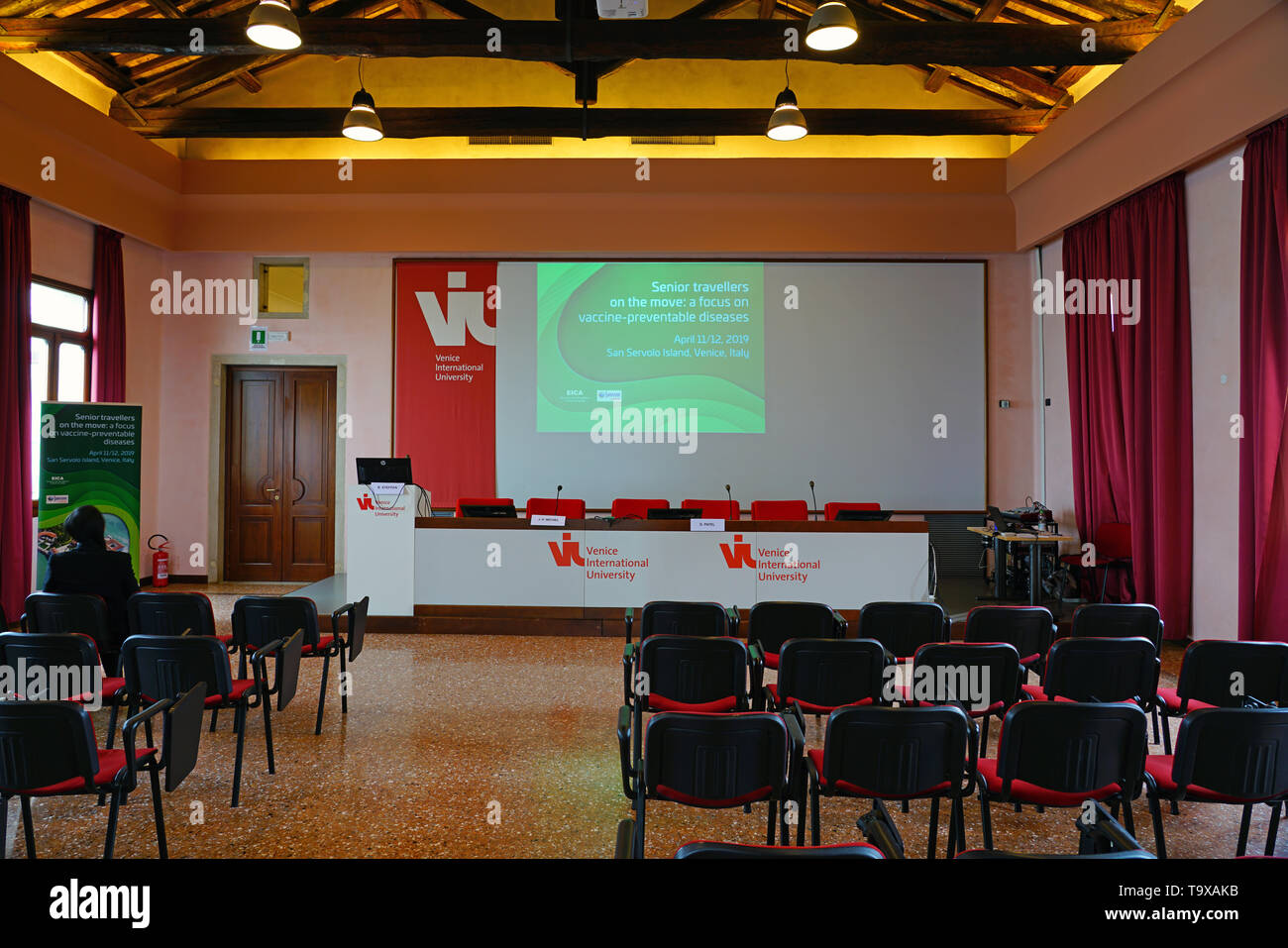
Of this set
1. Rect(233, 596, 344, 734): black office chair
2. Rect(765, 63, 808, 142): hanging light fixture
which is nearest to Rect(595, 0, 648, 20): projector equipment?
Rect(765, 63, 808, 142): hanging light fixture

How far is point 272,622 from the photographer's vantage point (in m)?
4.20

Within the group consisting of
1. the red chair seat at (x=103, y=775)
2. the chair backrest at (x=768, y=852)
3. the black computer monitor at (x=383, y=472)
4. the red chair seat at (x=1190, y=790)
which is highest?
the black computer monitor at (x=383, y=472)

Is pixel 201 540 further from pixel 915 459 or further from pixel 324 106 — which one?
pixel 915 459

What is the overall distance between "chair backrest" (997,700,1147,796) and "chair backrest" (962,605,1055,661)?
1382 mm

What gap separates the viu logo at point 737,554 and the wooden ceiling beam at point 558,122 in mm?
4876

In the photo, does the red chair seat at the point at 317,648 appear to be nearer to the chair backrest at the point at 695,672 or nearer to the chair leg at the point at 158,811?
the chair leg at the point at 158,811

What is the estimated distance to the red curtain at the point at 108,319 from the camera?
27.3ft

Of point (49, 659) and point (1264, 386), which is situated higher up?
point (1264, 386)

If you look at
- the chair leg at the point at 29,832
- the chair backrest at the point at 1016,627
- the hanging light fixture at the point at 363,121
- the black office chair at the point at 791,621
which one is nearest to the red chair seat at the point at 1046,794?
the chair backrest at the point at 1016,627

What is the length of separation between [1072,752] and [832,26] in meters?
4.78

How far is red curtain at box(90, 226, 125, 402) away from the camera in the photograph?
8.32 m

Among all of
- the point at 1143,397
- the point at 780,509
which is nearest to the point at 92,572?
the point at 780,509

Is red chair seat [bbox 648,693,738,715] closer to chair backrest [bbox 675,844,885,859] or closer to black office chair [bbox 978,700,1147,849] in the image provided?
black office chair [bbox 978,700,1147,849]

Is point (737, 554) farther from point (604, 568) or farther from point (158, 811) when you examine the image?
point (158, 811)
